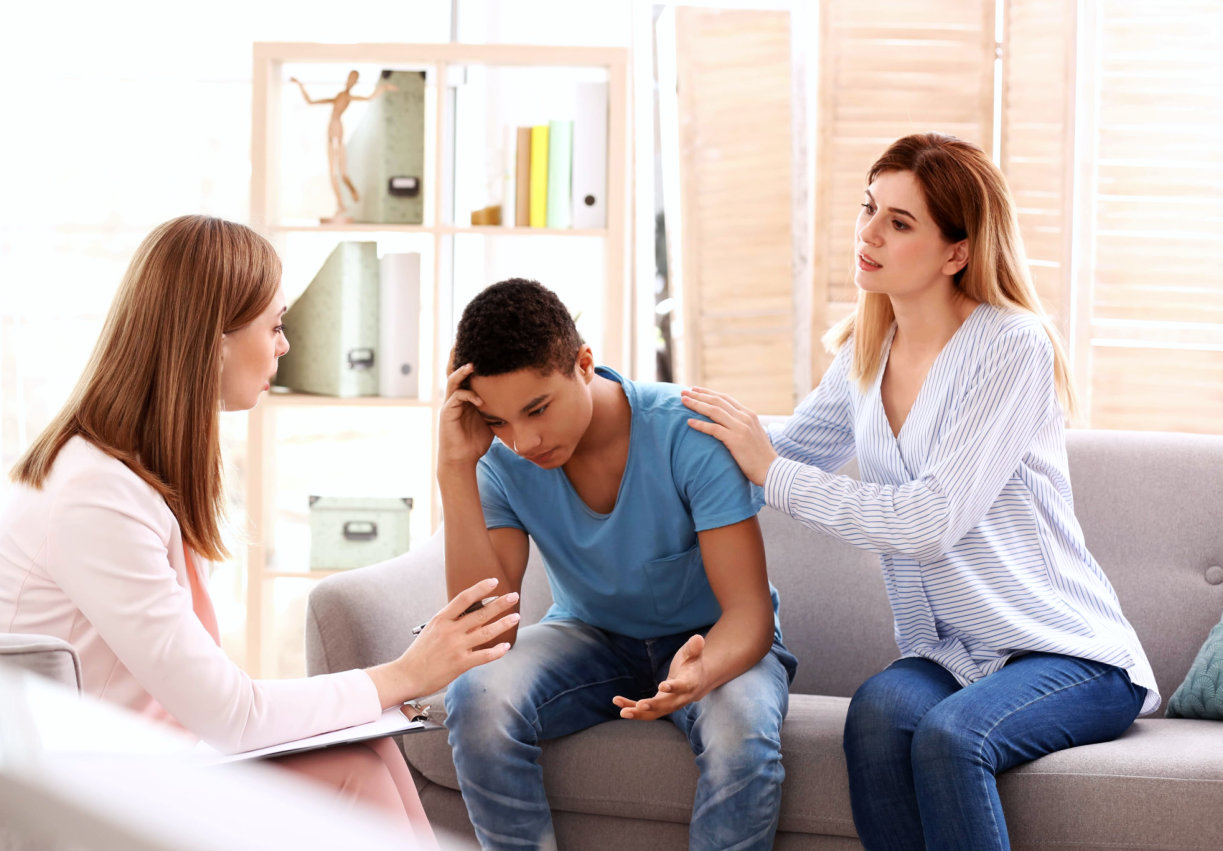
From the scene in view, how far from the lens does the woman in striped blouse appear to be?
1512 millimetres

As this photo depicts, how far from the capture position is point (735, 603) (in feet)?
5.27

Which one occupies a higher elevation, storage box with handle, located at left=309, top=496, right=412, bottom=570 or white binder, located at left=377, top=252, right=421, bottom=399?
white binder, located at left=377, top=252, right=421, bottom=399

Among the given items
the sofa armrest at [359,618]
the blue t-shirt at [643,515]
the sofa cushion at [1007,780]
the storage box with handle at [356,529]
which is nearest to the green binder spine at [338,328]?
the storage box with handle at [356,529]

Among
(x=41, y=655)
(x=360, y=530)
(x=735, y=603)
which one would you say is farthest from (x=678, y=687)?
(x=360, y=530)

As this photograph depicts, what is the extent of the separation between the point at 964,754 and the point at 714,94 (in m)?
1.87

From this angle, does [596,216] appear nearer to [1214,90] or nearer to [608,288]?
[608,288]

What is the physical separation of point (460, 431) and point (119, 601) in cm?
60

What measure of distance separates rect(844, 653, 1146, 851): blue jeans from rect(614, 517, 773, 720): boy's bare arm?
0.17 metres

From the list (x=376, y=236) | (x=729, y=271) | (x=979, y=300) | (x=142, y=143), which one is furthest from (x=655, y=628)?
(x=142, y=143)

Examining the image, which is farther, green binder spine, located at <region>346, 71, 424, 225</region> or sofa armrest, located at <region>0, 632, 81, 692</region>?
green binder spine, located at <region>346, 71, 424, 225</region>

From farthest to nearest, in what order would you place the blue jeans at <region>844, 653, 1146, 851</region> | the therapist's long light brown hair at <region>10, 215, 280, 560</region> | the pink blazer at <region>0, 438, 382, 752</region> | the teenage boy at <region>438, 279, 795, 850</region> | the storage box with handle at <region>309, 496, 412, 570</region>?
the storage box with handle at <region>309, 496, 412, 570</region>
the teenage boy at <region>438, 279, 795, 850</region>
the blue jeans at <region>844, 653, 1146, 851</region>
the therapist's long light brown hair at <region>10, 215, 280, 560</region>
the pink blazer at <region>0, 438, 382, 752</region>

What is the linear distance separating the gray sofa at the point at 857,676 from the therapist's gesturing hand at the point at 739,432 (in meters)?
0.38

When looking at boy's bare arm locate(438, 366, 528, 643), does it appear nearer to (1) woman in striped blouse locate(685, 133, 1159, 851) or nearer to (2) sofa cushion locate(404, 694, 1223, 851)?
(2) sofa cushion locate(404, 694, 1223, 851)

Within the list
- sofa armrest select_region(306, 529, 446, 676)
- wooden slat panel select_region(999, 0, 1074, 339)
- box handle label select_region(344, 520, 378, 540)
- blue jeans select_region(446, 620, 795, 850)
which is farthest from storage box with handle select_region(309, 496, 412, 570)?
wooden slat panel select_region(999, 0, 1074, 339)
